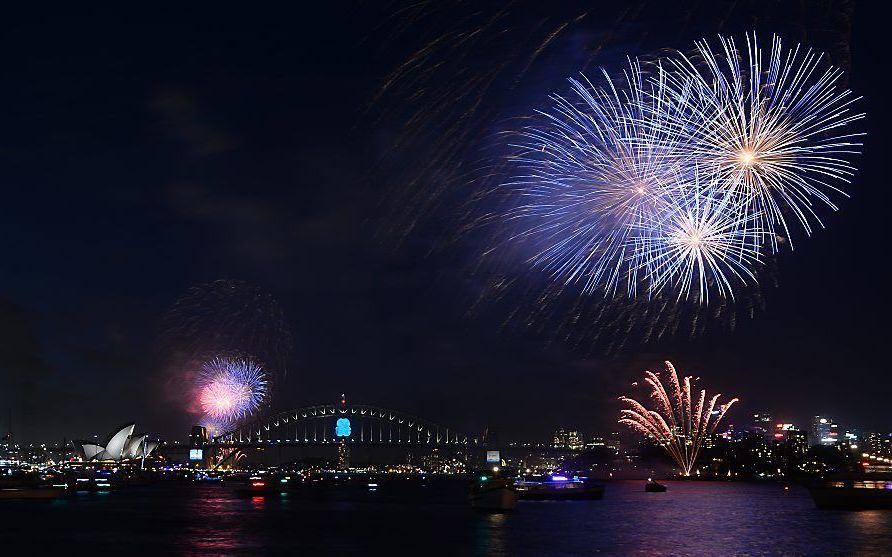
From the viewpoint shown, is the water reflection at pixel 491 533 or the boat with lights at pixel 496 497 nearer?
the water reflection at pixel 491 533

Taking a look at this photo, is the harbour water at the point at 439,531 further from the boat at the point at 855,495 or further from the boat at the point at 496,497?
the boat at the point at 855,495

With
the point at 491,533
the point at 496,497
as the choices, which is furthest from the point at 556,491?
the point at 491,533

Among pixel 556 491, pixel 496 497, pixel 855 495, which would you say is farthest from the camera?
pixel 556 491

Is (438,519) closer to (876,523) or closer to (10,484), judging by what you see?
(876,523)

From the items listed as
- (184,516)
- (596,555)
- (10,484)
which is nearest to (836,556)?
(596,555)

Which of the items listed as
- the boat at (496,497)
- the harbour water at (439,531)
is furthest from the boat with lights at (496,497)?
the harbour water at (439,531)

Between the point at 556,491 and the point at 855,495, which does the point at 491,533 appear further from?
the point at 556,491
